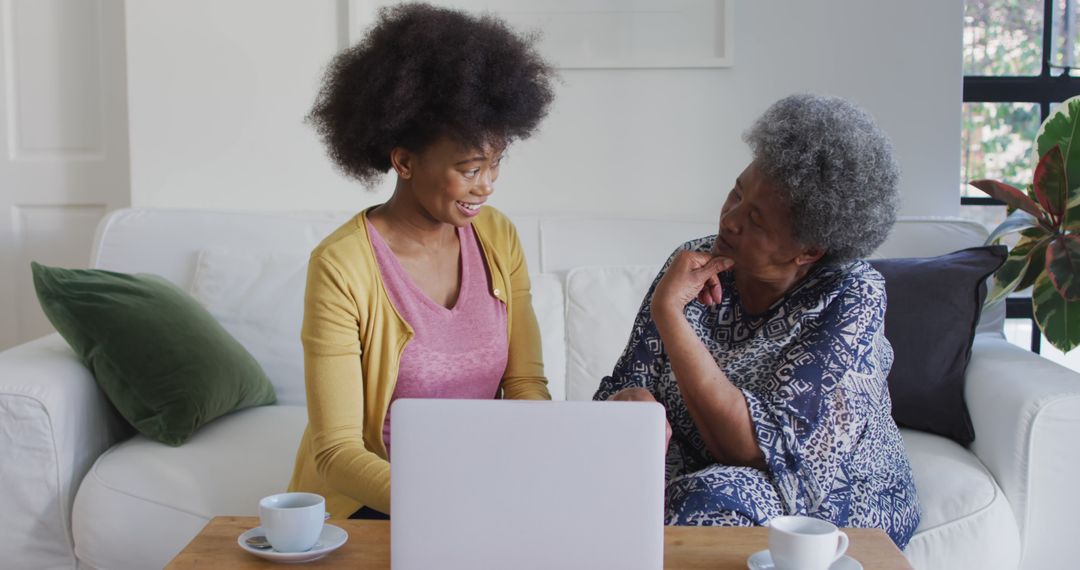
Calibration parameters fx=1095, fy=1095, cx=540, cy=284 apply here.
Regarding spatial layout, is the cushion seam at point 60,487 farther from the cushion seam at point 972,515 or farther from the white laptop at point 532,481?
the cushion seam at point 972,515

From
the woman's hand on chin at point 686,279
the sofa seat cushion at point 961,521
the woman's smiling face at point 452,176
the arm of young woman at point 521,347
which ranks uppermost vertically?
the woman's smiling face at point 452,176

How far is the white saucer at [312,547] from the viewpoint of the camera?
3.85 feet

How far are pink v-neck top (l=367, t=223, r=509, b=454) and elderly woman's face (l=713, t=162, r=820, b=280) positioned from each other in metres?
0.38

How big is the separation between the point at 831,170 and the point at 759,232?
140 millimetres

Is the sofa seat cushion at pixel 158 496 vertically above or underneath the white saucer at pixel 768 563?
A: underneath

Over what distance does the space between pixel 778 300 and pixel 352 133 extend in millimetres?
701

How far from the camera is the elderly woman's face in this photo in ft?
5.25

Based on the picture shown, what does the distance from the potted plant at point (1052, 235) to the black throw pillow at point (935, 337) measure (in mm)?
99

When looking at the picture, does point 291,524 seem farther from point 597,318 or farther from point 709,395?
point 597,318

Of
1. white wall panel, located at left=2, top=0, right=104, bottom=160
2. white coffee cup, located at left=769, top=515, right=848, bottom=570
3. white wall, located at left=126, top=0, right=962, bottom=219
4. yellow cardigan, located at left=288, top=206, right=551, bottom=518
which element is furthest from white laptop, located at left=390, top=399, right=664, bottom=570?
white wall panel, located at left=2, top=0, right=104, bottom=160

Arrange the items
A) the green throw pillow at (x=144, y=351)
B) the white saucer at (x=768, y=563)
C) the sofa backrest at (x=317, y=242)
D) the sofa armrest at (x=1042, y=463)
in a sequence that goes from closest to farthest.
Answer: the white saucer at (x=768, y=563)
the sofa armrest at (x=1042, y=463)
the green throw pillow at (x=144, y=351)
the sofa backrest at (x=317, y=242)

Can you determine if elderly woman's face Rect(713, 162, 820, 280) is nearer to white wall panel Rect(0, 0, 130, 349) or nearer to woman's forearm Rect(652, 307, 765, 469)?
woman's forearm Rect(652, 307, 765, 469)

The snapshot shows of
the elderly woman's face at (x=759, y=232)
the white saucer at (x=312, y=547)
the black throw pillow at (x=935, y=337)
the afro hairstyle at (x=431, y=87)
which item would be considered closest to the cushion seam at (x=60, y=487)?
the afro hairstyle at (x=431, y=87)

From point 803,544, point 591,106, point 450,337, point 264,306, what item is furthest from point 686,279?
point 591,106
